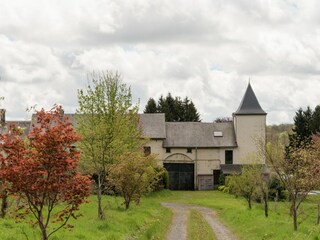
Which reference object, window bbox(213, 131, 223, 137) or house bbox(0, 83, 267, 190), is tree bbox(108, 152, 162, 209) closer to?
house bbox(0, 83, 267, 190)

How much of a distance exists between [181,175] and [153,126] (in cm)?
738

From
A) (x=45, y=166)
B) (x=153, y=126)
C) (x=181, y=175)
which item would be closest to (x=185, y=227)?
(x=45, y=166)

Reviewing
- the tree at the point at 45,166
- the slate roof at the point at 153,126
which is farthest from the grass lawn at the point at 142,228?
the slate roof at the point at 153,126

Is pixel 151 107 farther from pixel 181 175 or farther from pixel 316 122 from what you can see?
pixel 316 122

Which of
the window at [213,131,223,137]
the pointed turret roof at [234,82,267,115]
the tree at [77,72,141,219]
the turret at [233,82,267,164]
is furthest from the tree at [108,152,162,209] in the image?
the pointed turret roof at [234,82,267,115]

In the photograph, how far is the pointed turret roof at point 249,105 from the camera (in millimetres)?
61075

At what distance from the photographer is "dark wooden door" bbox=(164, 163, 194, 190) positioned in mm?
60188

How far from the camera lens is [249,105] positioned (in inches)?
2447

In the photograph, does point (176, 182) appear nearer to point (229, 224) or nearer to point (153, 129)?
point (153, 129)

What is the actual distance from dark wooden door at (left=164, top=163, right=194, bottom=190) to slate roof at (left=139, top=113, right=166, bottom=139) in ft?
13.2

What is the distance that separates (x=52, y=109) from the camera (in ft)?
45.9

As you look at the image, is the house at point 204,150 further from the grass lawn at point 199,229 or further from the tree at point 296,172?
the tree at point 296,172

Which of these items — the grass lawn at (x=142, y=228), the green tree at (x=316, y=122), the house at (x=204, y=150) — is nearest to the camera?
the grass lawn at (x=142, y=228)

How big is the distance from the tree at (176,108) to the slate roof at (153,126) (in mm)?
21740
